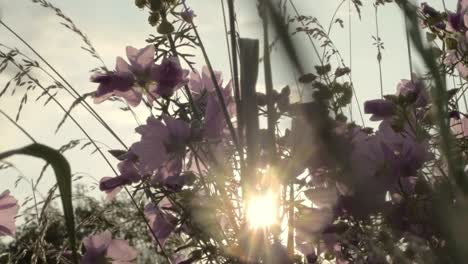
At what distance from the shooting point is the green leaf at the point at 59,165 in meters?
0.52

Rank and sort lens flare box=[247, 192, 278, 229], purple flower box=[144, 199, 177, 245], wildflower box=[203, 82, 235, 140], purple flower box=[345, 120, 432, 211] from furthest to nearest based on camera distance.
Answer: purple flower box=[144, 199, 177, 245], wildflower box=[203, 82, 235, 140], purple flower box=[345, 120, 432, 211], lens flare box=[247, 192, 278, 229]

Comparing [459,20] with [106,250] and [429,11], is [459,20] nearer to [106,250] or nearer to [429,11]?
[429,11]

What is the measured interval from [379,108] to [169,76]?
403 millimetres

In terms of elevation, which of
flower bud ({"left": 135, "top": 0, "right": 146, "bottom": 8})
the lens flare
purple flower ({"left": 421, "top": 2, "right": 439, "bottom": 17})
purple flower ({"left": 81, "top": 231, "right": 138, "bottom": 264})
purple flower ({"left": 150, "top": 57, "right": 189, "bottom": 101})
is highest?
purple flower ({"left": 421, "top": 2, "right": 439, "bottom": 17})

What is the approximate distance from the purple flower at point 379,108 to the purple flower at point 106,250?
558 mm

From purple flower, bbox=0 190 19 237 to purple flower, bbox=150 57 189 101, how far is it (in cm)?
42

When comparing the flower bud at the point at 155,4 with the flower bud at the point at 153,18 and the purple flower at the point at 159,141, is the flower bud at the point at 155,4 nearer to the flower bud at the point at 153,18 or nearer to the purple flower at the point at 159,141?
the flower bud at the point at 153,18

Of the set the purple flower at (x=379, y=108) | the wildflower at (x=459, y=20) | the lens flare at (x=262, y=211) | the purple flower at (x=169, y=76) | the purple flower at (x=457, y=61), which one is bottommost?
the lens flare at (x=262, y=211)

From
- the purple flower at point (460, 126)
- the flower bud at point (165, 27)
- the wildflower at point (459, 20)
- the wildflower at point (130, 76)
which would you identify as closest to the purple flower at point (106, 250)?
the wildflower at point (130, 76)

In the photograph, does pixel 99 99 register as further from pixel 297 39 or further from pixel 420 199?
pixel 297 39

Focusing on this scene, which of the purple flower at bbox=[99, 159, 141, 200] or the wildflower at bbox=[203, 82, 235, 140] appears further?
the purple flower at bbox=[99, 159, 141, 200]

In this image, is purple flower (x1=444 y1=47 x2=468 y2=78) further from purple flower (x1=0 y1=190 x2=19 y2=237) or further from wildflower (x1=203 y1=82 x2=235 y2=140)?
purple flower (x1=0 y1=190 x2=19 y2=237)

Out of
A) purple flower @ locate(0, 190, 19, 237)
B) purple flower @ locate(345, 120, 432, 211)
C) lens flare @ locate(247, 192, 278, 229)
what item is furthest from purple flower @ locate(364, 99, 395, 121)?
purple flower @ locate(0, 190, 19, 237)

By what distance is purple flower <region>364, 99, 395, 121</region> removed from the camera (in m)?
1.32
